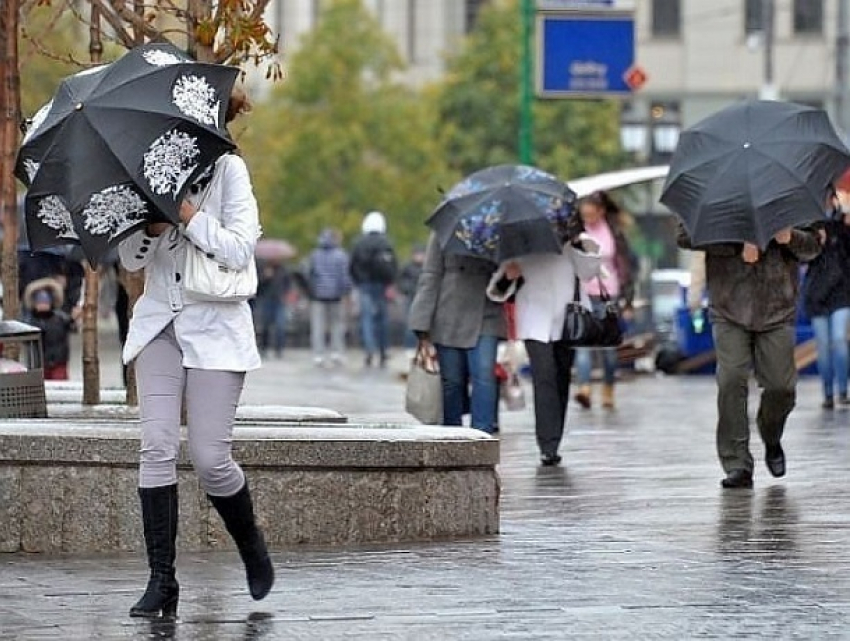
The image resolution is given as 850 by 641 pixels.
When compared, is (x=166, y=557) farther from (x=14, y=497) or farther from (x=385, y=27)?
(x=385, y=27)

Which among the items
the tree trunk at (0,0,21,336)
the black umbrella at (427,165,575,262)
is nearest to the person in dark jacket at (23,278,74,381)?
the black umbrella at (427,165,575,262)

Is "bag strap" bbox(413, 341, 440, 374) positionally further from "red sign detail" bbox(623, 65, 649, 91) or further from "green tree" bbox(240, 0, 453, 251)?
"green tree" bbox(240, 0, 453, 251)

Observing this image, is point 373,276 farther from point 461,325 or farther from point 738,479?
point 738,479

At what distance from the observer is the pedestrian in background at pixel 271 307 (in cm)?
3681

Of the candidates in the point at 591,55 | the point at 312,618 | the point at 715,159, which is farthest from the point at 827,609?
the point at 591,55

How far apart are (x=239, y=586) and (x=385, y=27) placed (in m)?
69.6

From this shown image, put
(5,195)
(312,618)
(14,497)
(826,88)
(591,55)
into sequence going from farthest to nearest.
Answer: (826,88) → (591,55) → (5,195) → (14,497) → (312,618)

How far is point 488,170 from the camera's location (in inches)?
604

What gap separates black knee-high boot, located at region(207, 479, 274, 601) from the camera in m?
8.59

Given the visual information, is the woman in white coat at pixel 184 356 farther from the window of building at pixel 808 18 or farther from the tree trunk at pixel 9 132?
the window of building at pixel 808 18

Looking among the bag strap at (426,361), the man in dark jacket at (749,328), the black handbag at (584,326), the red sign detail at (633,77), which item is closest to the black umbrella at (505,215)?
the black handbag at (584,326)

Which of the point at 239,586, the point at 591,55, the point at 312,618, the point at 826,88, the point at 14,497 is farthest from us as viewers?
the point at 826,88

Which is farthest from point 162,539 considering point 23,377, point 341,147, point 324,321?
point 341,147

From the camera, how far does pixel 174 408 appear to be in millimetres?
8422
